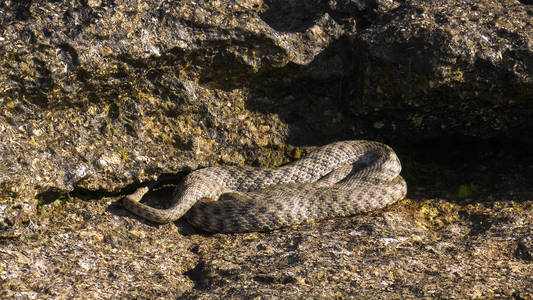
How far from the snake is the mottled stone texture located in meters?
0.21

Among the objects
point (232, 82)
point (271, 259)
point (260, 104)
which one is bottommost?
point (271, 259)

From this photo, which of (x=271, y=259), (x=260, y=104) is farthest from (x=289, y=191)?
(x=271, y=259)

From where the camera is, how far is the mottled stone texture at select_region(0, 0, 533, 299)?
17.9ft

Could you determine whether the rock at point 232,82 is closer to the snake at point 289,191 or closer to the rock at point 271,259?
the snake at point 289,191

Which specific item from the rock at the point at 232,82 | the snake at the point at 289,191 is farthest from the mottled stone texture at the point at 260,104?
the snake at the point at 289,191

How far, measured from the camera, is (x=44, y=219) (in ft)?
18.6

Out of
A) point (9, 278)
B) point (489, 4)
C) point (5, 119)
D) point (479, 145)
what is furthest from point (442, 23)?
point (9, 278)

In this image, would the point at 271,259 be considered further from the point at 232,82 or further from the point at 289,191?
the point at 232,82

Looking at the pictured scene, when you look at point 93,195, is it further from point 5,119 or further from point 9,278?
point 9,278

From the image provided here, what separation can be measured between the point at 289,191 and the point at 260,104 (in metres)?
1.14

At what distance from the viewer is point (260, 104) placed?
7160 mm

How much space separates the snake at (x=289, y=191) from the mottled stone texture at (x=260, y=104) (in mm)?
205

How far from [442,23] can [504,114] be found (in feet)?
4.05

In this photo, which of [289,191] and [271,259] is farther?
[289,191]
